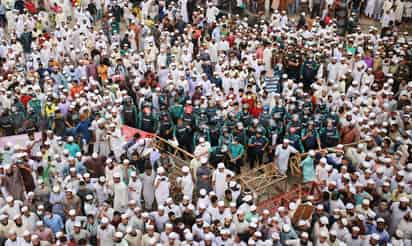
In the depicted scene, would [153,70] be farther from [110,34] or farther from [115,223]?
[115,223]

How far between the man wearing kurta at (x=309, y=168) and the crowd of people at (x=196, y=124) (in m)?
0.03

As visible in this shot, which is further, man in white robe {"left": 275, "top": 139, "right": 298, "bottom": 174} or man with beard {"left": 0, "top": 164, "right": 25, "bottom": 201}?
man in white robe {"left": 275, "top": 139, "right": 298, "bottom": 174}

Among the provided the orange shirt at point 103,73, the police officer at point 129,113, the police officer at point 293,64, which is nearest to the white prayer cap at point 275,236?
the police officer at point 129,113

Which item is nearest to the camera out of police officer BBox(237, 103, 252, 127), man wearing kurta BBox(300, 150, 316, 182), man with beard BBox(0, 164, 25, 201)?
man with beard BBox(0, 164, 25, 201)

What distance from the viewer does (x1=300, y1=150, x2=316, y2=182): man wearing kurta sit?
11.5 meters

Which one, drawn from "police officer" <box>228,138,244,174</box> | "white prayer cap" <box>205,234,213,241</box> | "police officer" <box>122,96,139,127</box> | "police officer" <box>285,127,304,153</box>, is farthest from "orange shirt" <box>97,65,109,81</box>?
"white prayer cap" <box>205,234,213,241</box>

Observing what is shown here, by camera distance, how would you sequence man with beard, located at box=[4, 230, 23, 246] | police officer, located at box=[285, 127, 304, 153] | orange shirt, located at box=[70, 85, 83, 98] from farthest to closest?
orange shirt, located at box=[70, 85, 83, 98] → police officer, located at box=[285, 127, 304, 153] → man with beard, located at box=[4, 230, 23, 246]

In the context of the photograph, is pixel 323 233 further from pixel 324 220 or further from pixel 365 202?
pixel 365 202

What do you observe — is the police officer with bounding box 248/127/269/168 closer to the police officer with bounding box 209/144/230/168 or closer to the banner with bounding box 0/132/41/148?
the police officer with bounding box 209/144/230/168

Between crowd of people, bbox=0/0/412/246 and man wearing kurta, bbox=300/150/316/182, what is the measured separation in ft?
0.09

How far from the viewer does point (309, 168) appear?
11.6m

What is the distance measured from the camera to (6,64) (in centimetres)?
1500

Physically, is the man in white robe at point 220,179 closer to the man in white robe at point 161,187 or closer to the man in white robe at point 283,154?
the man in white robe at point 161,187

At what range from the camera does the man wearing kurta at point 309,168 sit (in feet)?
37.8
